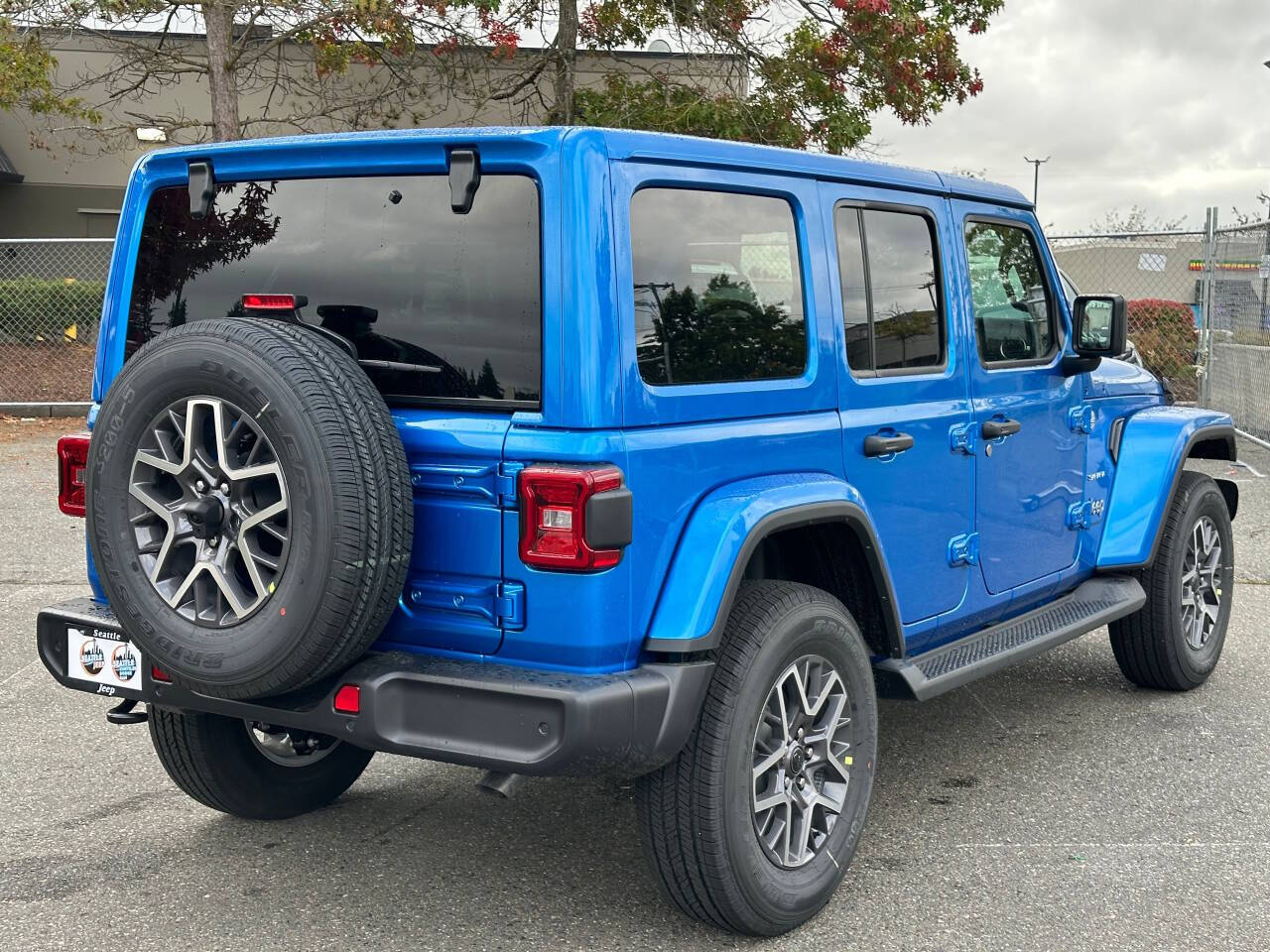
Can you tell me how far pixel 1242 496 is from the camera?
10188mm

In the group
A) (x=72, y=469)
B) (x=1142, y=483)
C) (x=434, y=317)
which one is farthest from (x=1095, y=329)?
(x=72, y=469)

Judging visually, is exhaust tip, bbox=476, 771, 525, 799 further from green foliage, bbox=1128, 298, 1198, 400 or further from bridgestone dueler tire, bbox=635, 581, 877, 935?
green foliage, bbox=1128, 298, 1198, 400

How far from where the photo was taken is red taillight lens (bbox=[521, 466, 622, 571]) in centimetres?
291

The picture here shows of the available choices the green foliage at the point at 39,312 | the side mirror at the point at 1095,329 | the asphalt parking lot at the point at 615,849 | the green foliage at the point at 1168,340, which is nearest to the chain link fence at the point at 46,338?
the green foliage at the point at 39,312

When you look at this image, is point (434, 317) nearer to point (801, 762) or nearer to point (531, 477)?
point (531, 477)

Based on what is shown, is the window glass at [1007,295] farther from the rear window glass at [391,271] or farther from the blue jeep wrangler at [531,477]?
the rear window glass at [391,271]

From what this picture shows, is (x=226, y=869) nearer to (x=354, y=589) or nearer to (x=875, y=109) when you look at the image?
(x=354, y=589)

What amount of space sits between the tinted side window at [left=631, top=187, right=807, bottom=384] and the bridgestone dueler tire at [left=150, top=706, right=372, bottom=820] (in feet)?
5.93

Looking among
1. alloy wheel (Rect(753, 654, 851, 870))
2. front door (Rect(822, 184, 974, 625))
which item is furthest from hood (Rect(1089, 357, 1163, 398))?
alloy wheel (Rect(753, 654, 851, 870))

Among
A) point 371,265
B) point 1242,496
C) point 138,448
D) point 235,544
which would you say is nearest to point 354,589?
point 235,544

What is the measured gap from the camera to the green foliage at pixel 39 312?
15305 millimetres

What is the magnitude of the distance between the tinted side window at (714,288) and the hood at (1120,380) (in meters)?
1.97

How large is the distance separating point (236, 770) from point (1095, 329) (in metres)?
3.26

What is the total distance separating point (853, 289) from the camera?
3852mm
